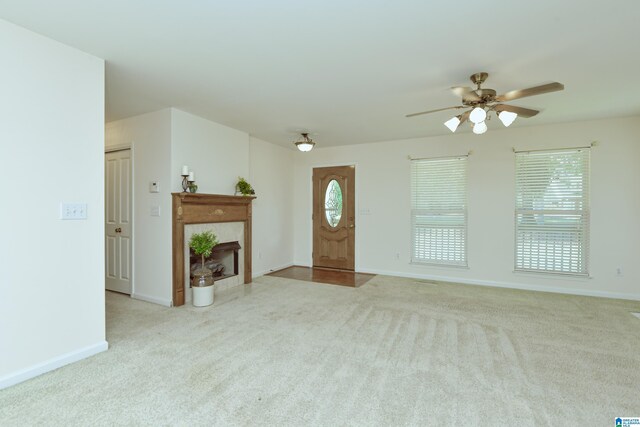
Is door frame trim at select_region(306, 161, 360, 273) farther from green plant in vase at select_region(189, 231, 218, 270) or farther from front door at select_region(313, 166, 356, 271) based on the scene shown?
green plant in vase at select_region(189, 231, 218, 270)

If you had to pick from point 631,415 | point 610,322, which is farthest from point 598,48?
point 610,322

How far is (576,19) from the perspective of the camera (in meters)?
2.01

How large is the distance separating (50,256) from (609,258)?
6.49 metres

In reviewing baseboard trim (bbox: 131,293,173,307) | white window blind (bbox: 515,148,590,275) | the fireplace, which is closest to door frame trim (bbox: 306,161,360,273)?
the fireplace

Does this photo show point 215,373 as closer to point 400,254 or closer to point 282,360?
point 282,360

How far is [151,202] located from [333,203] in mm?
3363

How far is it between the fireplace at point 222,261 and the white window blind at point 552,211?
4.48m

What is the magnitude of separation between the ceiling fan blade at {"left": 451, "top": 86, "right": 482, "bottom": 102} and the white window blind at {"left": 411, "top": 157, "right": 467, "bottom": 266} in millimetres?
2602

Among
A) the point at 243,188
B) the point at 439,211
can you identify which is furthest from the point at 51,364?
the point at 439,211

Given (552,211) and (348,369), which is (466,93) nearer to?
(348,369)

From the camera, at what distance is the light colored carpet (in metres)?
1.84

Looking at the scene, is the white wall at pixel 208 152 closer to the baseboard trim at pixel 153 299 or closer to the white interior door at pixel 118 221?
the white interior door at pixel 118 221

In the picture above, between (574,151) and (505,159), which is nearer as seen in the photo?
(574,151)

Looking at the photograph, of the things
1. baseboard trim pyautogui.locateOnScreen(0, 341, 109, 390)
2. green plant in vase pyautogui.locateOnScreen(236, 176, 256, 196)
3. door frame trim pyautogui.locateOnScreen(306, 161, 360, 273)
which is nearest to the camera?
baseboard trim pyautogui.locateOnScreen(0, 341, 109, 390)
